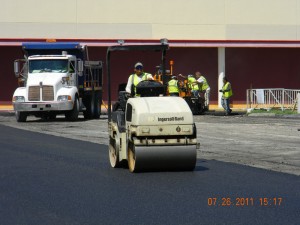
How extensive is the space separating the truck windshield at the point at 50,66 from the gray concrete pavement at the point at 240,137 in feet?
7.39

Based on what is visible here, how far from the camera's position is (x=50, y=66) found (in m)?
36.5

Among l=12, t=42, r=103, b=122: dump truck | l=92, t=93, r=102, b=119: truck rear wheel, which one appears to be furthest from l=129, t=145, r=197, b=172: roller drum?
l=92, t=93, r=102, b=119: truck rear wheel

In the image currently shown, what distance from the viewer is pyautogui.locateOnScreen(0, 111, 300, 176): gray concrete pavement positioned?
1853 cm

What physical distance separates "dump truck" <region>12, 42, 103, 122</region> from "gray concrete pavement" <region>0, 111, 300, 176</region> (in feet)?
2.44

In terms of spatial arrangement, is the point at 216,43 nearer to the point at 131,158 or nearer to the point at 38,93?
the point at 38,93

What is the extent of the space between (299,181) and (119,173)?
3.07 metres

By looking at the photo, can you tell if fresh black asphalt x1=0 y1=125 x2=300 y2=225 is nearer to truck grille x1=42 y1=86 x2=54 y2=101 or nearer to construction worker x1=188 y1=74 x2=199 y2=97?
truck grille x1=42 y1=86 x2=54 y2=101

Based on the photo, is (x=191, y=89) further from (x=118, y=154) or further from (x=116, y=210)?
(x=116, y=210)

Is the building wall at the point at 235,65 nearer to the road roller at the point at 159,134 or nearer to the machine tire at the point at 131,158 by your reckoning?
the machine tire at the point at 131,158

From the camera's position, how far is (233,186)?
13898 mm

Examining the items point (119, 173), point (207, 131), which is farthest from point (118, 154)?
point (207, 131)

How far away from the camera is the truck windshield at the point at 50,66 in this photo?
36.4m

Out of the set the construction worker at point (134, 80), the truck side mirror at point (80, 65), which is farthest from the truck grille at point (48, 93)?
the construction worker at point (134, 80)

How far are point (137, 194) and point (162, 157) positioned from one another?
237cm
